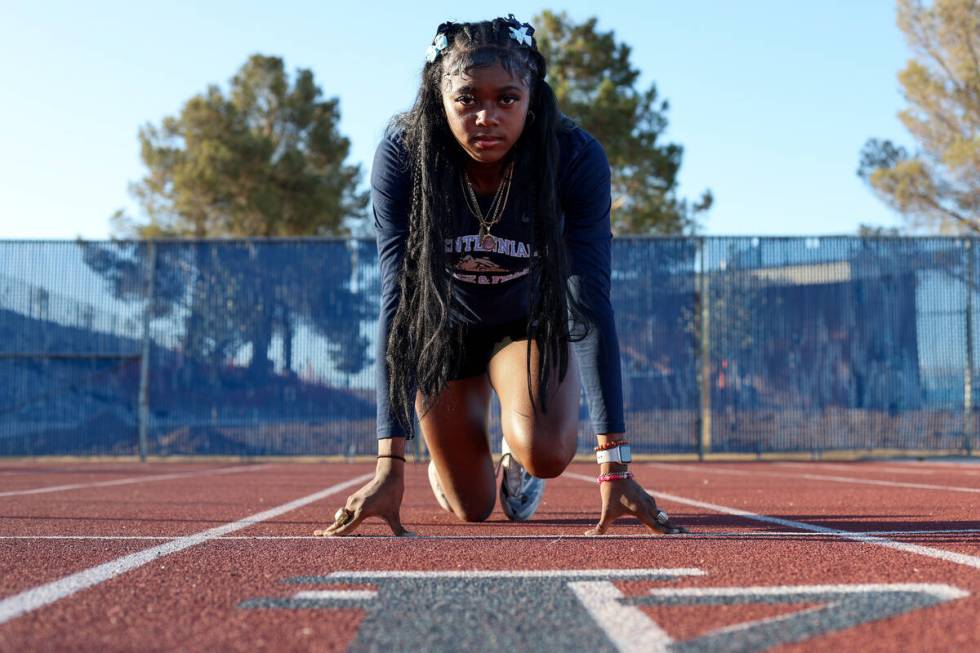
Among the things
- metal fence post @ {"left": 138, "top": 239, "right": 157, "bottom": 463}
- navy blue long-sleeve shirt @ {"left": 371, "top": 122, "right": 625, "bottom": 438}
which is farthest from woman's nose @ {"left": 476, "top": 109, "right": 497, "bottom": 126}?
metal fence post @ {"left": 138, "top": 239, "right": 157, "bottom": 463}

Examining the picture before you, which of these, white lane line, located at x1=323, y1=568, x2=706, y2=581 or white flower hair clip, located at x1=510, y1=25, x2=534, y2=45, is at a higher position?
white flower hair clip, located at x1=510, y1=25, x2=534, y2=45

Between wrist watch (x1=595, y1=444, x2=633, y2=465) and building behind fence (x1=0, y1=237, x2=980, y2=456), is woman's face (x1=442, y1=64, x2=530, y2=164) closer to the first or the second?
wrist watch (x1=595, y1=444, x2=633, y2=465)

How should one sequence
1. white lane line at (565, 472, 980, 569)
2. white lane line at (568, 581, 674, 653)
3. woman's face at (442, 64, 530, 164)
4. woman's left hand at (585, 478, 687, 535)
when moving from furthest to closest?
woman's left hand at (585, 478, 687, 535), woman's face at (442, 64, 530, 164), white lane line at (565, 472, 980, 569), white lane line at (568, 581, 674, 653)

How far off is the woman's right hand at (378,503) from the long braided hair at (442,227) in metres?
0.16

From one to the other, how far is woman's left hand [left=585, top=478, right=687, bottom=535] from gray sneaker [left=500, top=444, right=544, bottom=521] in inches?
34.7

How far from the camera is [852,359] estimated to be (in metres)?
12.6

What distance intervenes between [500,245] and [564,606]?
190 centimetres

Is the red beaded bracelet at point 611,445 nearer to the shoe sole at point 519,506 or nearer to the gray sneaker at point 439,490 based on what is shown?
the shoe sole at point 519,506

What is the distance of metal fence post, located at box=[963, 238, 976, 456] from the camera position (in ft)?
40.9

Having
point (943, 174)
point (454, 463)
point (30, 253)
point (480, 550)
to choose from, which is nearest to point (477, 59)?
point (480, 550)

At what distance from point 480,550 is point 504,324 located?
1.30 meters

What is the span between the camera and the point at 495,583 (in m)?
2.21

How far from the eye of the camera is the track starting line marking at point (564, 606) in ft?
5.28

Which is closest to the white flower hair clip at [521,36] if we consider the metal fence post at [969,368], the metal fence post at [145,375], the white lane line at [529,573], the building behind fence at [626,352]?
the white lane line at [529,573]
